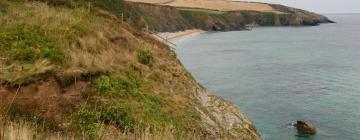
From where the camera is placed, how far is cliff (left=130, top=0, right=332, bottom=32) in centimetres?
13112

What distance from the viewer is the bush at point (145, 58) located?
18.8 meters

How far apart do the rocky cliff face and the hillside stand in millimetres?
94718

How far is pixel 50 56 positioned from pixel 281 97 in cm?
3224

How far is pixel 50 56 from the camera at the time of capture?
1463cm

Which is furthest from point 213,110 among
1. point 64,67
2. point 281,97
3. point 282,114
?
point 281,97

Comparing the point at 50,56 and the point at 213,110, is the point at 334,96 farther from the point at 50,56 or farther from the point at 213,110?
the point at 50,56

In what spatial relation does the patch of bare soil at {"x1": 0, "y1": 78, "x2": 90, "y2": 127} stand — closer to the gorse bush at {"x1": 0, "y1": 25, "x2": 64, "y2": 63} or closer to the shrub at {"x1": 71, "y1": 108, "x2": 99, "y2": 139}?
the shrub at {"x1": 71, "y1": 108, "x2": 99, "y2": 139}

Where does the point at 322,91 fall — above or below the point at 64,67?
below

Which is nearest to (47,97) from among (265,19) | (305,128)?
(305,128)

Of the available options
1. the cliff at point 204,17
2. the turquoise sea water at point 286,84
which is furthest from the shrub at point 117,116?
the cliff at point 204,17

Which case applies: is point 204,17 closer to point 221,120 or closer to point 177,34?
point 177,34

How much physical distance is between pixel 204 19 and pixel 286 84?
346ft

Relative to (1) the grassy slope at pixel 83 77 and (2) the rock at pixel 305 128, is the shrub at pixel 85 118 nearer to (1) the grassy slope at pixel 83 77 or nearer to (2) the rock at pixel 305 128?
(1) the grassy slope at pixel 83 77

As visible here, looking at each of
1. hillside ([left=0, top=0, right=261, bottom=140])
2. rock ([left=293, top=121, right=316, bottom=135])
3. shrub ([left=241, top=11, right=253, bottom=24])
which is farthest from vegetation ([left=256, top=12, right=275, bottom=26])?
hillside ([left=0, top=0, right=261, bottom=140])
